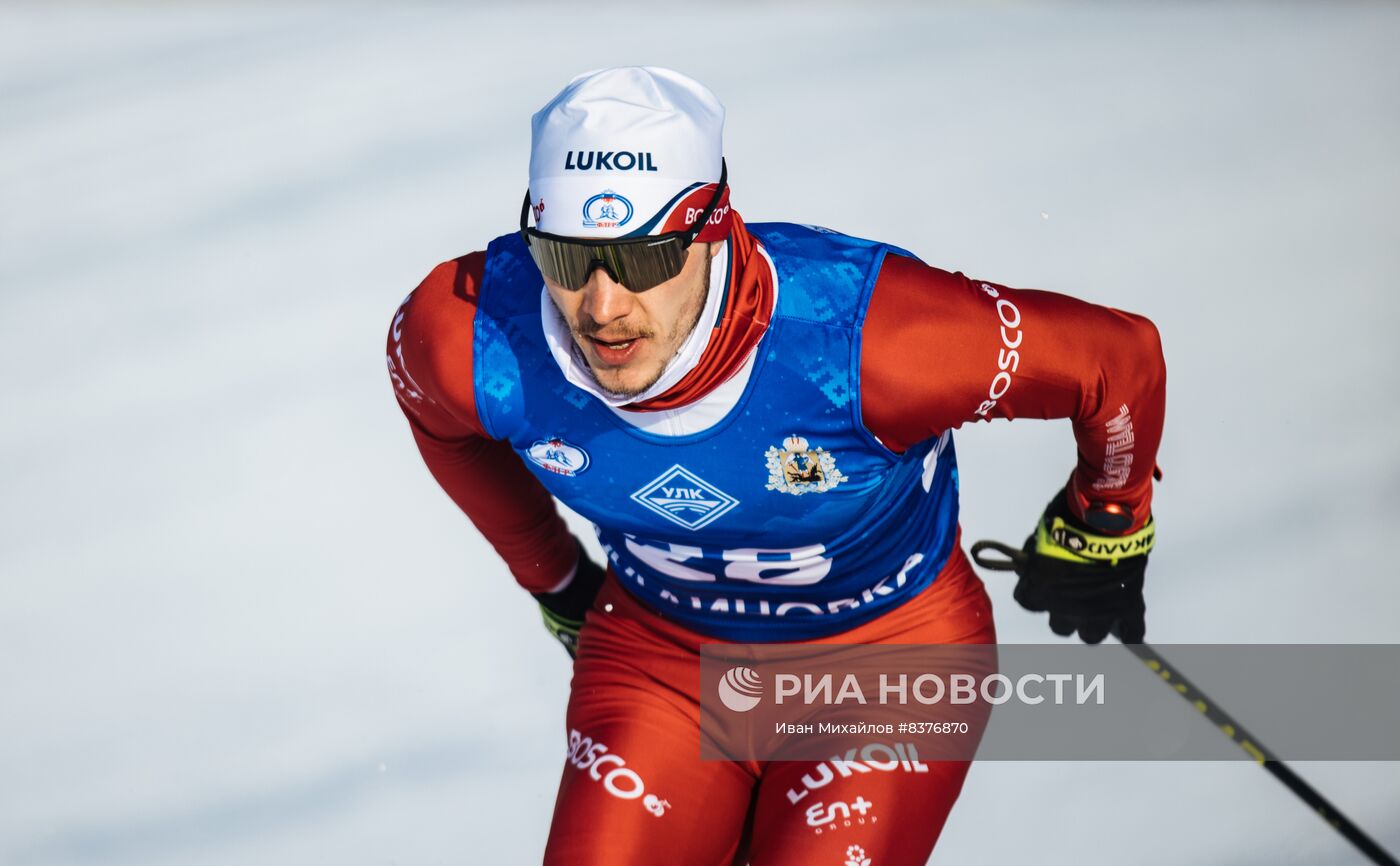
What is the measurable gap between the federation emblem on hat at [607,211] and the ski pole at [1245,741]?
1079mm

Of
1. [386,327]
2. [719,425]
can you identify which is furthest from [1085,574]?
[386,327]

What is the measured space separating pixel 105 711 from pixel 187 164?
1.73 meters

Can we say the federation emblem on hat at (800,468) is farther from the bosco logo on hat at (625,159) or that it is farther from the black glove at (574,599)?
the black glove at (574,599)

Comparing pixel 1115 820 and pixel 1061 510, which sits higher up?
pixel 1061 510

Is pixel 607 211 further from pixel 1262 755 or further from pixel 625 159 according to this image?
pixel 1262 755

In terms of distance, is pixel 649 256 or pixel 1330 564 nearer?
pixel 649 256

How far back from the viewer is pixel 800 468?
218cm

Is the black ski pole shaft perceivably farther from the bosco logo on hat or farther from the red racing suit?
the bosco logo on hat

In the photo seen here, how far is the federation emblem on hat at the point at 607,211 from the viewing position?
1.97 meters

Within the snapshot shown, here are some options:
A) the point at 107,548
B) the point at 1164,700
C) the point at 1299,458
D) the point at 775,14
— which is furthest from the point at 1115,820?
the point at 775,14

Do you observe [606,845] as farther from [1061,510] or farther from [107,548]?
[107,548]

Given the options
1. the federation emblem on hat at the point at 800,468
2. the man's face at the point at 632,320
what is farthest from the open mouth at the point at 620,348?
the federation emblem on hat at the point at 800,468

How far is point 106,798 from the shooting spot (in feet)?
10.7

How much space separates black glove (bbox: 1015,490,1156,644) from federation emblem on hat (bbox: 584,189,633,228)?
970 mm
